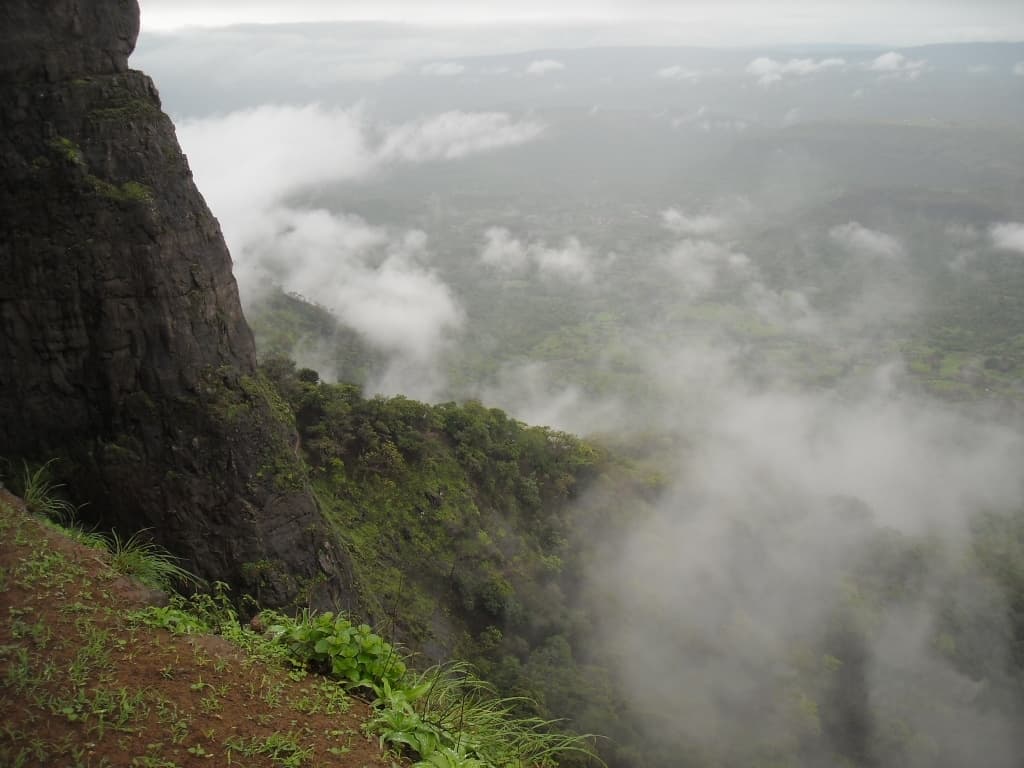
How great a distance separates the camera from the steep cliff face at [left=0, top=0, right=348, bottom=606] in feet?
45.5

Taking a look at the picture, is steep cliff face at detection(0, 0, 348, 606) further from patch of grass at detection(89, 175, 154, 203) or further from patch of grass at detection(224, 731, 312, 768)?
patch of grass at detection(224, 731, 312, 768)

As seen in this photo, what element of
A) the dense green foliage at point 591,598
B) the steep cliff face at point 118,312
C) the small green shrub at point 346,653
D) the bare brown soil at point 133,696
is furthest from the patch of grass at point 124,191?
the small green shrub at point 346,653

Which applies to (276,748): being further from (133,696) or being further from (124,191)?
(124,191)

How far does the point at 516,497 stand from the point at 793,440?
8111 centimetres

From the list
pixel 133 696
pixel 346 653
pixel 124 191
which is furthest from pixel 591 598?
pixel 133 696

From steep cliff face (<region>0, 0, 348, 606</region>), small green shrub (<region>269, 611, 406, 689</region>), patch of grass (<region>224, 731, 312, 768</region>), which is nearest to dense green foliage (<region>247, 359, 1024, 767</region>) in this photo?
steep cliff face (<region>0, 0, 348, 606</region>)

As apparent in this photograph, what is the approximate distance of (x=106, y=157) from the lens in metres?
14.5

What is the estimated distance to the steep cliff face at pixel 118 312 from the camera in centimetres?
1388

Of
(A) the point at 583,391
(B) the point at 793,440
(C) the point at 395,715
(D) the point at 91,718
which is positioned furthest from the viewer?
A: (A) the point at 583,391

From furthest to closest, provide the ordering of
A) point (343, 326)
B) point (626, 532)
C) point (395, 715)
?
point (343, 326) → point (626, 532) → point (395, 715)

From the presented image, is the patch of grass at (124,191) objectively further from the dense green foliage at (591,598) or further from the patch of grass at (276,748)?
the patch of grass at (276,748)

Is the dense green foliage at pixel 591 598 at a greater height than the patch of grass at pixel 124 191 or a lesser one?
lesser

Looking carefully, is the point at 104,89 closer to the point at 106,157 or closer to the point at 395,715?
the point at 106,157

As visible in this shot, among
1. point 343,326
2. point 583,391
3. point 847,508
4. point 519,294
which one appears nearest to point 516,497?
point 847,508
